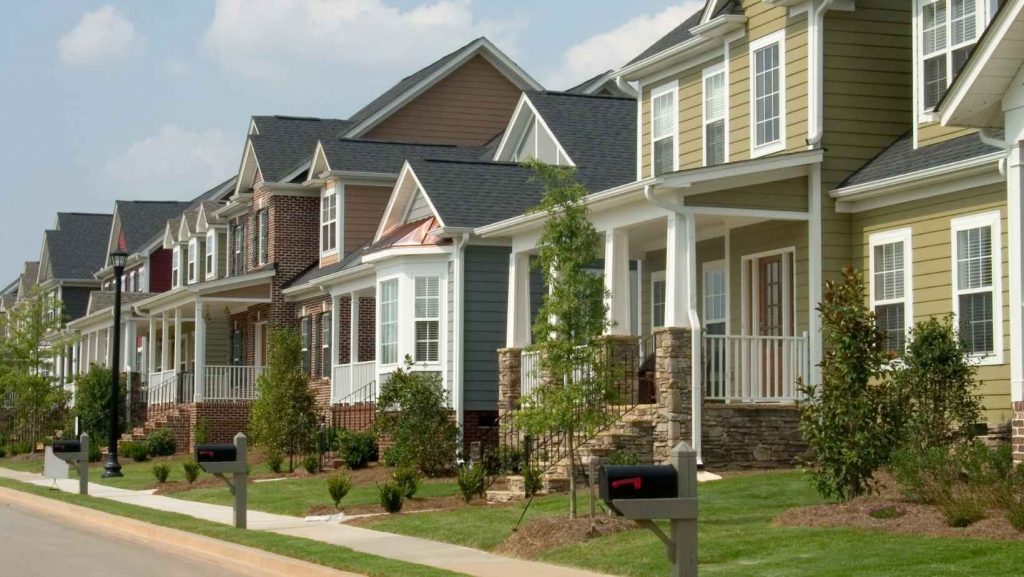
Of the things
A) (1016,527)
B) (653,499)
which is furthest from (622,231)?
(653,499)

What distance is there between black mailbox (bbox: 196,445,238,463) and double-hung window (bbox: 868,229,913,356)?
352 inches

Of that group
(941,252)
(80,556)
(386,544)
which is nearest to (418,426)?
(386,544)

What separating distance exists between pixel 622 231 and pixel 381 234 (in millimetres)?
12724

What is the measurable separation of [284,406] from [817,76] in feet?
46.7

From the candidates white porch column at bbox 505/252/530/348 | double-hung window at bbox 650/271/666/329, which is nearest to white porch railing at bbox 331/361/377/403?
white porch column at bbox 505/252/530/348

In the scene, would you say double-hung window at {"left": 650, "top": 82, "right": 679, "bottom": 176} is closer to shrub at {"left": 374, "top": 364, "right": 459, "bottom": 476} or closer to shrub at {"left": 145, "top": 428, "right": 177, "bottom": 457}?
shrub at {"left": 374, "top": 364, "right": 459, "bottom": 476}

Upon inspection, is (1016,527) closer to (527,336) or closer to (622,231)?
(622,231)

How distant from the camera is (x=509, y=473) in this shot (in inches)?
922

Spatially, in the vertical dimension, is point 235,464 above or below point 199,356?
below

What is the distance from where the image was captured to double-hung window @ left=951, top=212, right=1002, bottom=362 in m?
19.0

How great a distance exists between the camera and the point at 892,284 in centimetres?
2108

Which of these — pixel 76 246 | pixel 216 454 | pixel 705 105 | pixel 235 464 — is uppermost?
pixel 76 246

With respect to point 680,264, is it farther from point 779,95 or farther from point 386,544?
point 386,544

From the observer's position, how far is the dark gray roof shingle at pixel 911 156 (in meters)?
19.7
